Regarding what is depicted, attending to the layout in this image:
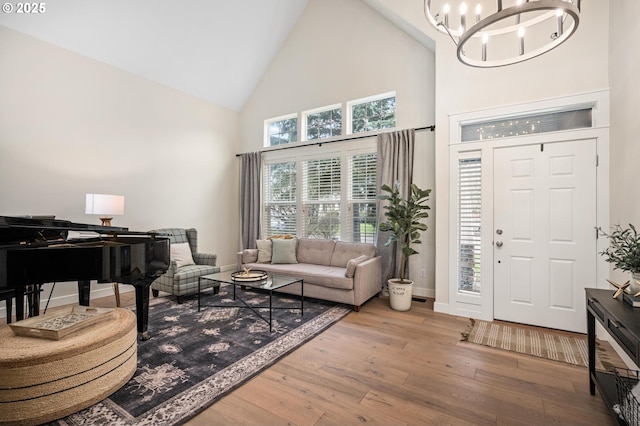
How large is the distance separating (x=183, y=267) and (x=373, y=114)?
3.85 meters

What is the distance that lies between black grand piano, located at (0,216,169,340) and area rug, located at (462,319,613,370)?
3.12 m

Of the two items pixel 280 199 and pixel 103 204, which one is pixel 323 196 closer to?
pixel 280 199

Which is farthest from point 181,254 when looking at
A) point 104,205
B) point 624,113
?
point 624,113

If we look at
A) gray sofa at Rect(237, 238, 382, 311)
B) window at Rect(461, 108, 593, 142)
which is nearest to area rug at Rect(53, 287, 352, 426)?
gray sofa at Rect(237, 238, 382, 311)

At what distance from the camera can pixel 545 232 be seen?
3.25 metres

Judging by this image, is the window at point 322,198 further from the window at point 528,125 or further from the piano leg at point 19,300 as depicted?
the piano leg at point 19,300

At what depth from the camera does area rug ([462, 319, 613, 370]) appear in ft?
8.54

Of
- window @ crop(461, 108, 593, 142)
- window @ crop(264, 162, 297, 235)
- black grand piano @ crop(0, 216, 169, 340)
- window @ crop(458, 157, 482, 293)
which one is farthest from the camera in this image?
window @ crop(264, 162, 297, 235)

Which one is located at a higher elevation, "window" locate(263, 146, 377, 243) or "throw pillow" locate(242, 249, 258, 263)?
"window" locate(263, 146, 377, 243)

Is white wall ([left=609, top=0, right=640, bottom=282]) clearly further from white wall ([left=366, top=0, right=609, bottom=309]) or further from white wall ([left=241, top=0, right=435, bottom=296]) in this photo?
white wall ([left=241, top=0, right=435, bottom=296])

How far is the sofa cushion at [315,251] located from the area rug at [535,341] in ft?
7.27

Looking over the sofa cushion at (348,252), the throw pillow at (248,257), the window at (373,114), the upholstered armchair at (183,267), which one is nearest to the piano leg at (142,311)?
the upholstered armchair at (183,267)

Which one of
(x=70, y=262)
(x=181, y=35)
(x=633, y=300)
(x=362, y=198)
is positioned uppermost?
(x=181, y=35)

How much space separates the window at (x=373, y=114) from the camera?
187 inches
